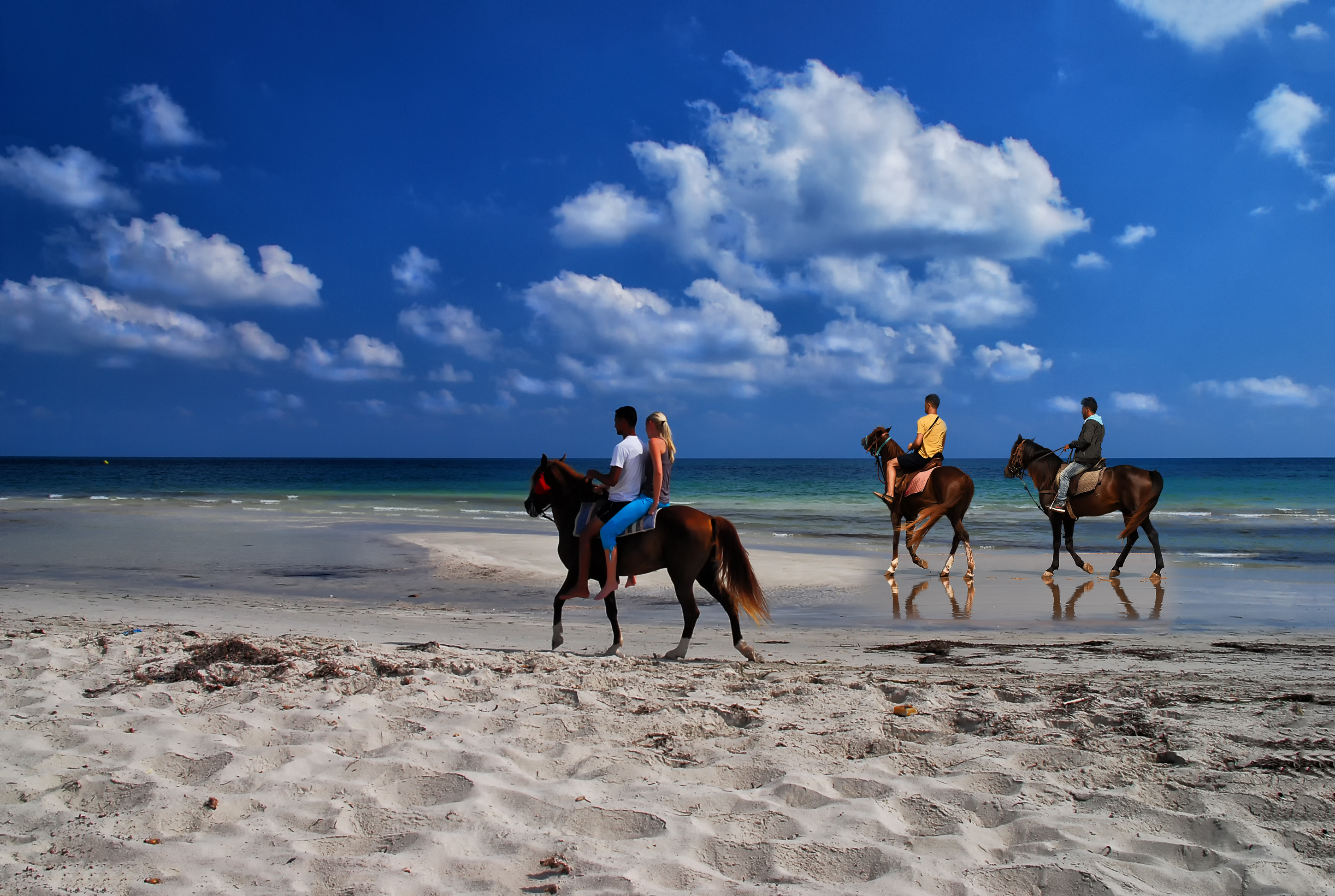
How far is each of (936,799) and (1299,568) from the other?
48.2 ft

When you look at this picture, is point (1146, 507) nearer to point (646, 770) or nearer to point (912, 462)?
point (912, 462)

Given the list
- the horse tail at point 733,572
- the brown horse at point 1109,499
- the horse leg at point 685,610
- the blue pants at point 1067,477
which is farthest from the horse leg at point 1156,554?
the horse leg at point 685,610

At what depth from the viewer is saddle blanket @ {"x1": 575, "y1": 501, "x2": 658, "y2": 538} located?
21.8ft

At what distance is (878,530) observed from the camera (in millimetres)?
23391

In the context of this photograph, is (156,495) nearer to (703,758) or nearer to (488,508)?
(488,508)

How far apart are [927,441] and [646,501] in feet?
26.6

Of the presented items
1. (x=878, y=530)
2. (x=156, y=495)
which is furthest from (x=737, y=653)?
(x=156, y=495)

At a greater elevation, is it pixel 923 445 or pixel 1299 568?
pixel 923 445

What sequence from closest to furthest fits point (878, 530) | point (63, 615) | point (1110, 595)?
point (63, 615)
point (1110, 595)
point (878, 530)

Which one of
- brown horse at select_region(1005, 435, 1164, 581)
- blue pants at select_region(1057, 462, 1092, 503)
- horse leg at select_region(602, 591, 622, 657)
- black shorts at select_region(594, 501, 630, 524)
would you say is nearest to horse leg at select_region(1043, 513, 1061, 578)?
brown horse at select_region(1005, 435, 1164, 581)

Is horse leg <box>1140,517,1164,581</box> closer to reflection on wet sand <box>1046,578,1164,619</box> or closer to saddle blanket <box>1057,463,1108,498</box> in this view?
reflection on wet sand <box>1046,578,1164,619</box>

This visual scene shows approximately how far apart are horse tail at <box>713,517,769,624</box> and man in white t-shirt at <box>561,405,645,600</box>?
0.75 meters

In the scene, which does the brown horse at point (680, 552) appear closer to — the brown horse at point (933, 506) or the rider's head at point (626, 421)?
the rider's head at point (626, 421)

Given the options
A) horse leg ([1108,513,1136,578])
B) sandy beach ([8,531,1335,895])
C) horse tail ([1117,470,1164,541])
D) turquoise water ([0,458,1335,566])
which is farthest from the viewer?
turquoise water ([0,458,1335,566])
